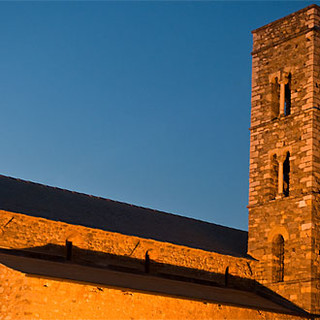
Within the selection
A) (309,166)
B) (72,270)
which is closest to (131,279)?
(72,270)

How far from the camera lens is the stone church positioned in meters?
18.8

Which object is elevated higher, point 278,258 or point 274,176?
point 274,176

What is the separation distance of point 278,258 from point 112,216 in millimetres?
6662

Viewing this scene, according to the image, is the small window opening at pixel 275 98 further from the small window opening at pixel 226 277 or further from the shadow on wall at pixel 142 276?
the shadow on wall at pixel 142 276

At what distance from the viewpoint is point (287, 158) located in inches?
1065

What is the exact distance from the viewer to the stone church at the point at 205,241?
18.8 m

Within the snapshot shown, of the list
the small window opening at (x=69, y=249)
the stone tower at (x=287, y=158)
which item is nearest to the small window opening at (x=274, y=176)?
the stone tower at (x=287, y=158)

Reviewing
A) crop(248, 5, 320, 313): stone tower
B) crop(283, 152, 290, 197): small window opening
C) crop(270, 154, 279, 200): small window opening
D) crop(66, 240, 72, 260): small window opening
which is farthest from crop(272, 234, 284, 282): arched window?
crop(66, 240, 72, 260): small window opening

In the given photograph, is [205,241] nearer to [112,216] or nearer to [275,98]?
[112,216]

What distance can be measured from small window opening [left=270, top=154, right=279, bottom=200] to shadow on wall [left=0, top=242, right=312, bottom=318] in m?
3.55

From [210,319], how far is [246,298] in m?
3.58

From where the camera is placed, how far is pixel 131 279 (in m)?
21.3

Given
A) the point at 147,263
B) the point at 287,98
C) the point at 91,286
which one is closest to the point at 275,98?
the point at 287,98

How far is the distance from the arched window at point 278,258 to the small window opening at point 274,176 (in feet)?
5.81
